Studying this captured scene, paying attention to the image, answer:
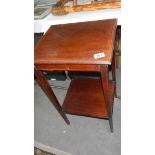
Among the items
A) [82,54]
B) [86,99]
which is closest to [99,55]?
[82,54]

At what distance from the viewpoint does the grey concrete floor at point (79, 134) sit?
1.29 m

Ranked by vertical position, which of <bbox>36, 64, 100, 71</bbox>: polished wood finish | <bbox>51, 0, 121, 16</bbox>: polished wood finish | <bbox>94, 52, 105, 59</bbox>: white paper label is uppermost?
<bbox>51, 0, 121, 16</bbox>: polished wood finish

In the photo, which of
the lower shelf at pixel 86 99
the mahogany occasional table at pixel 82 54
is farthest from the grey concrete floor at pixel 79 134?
the lower shelf at pixel 86 99

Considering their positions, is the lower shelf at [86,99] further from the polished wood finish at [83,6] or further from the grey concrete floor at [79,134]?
the polished wood finish at [83,6]

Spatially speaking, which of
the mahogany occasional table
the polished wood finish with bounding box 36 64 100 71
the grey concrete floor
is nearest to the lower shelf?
the mahogany occasional table

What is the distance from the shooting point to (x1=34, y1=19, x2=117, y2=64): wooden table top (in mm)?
874

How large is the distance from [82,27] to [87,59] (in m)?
0.35

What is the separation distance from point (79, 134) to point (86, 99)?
302 millimetres

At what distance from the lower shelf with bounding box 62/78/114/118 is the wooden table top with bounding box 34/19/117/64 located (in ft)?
1.43

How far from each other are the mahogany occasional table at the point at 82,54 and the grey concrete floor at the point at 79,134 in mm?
108

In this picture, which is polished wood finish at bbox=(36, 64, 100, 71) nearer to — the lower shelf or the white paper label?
the white paper label
